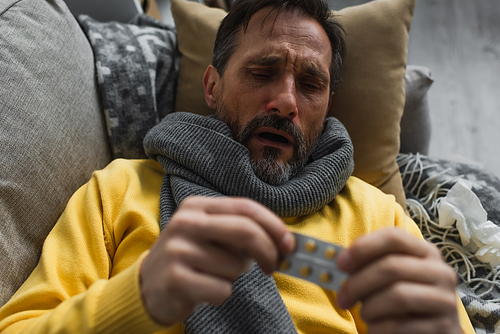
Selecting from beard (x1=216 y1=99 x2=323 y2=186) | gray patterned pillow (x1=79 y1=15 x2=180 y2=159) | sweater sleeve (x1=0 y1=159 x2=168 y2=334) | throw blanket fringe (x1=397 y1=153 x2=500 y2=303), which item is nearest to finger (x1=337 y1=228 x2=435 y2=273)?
sweater sleeve (x1=0 y1=159 x2=168 y2=334)

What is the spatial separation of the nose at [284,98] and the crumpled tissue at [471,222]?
1.81 feet

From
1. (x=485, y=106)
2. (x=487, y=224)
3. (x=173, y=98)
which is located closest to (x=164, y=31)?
(x=173, y=98)

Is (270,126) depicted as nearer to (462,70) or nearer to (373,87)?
(373,87)

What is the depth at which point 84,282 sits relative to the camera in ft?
2.07

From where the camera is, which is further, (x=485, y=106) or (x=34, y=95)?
(x=485, y=106)

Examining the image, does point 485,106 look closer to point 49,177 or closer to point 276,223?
point 276,223

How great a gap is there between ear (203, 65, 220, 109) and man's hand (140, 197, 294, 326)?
635 mm

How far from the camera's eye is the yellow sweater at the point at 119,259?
445mm

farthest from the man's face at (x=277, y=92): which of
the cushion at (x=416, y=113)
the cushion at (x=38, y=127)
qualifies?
the cushion at (x=416, y=113)

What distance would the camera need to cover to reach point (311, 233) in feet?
2.51

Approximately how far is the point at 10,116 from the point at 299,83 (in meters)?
0.67

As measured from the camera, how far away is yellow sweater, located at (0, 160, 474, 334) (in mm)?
445

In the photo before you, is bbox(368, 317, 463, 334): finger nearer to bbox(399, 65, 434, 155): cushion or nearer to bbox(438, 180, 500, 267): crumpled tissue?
bbox(438, 180, 500, 267): crumpled tissue

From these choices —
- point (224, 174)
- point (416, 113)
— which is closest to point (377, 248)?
point (224, 174)
